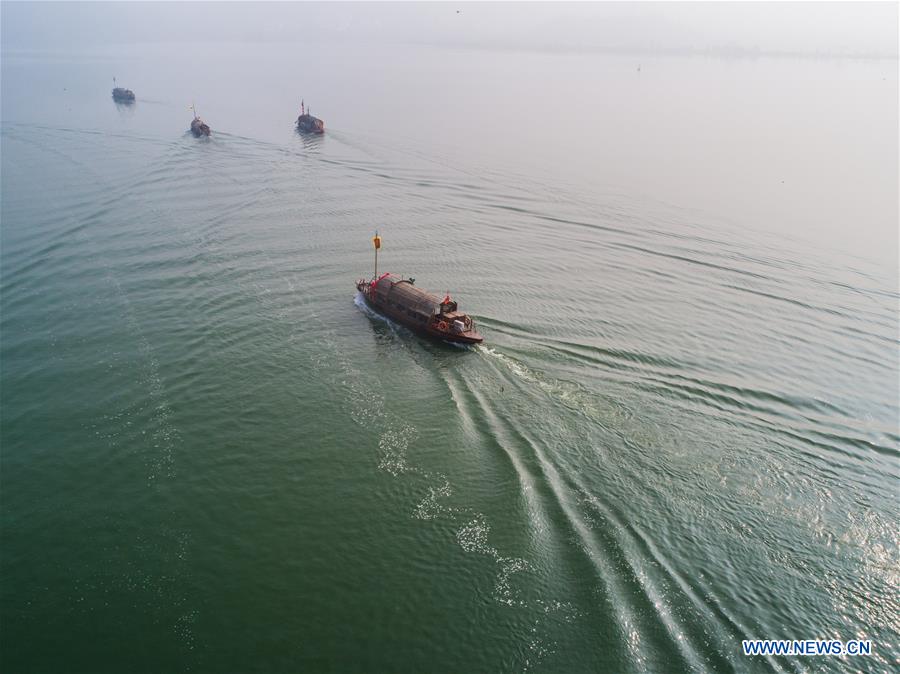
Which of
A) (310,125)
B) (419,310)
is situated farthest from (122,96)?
(419,310)

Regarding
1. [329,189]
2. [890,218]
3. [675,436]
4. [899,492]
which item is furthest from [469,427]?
[890,218]

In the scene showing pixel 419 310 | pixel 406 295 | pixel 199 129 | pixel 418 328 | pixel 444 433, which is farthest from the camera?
pixel 199 129

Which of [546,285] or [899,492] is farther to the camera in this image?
[546,285]

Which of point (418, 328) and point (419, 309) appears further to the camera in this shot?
point (418, 328)

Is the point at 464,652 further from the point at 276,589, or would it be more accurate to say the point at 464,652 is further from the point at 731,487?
the point at 731,487

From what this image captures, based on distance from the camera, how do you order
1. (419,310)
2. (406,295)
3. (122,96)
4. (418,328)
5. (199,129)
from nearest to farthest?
(419,310) → (418,328) → (406,295) → (199,129) → (122,96)

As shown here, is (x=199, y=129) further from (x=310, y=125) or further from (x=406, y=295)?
(x=406, y=295)
